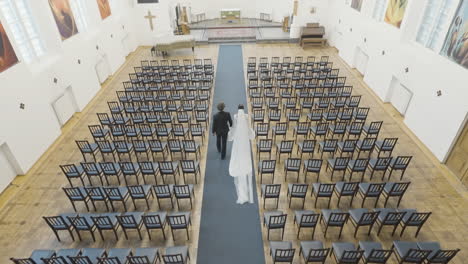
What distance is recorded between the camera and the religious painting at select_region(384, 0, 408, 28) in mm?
10984

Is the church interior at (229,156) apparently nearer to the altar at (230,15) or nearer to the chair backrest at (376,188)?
the chair backrest at (376,188)

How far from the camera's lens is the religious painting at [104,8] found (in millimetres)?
14797

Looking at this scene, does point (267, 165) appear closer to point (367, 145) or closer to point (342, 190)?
point (342, 190)

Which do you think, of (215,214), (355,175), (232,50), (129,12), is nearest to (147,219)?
(215,214)

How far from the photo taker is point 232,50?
18703mm

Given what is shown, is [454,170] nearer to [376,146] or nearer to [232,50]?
[376,146]

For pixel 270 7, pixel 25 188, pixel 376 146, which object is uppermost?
pixel 270 7

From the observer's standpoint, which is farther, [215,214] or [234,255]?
[215,214]

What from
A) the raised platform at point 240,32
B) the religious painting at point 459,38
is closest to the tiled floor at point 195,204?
the religious painting at point 459,38

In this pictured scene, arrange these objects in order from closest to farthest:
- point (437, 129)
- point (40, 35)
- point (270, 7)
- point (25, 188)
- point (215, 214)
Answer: point (215, 214) < point (25, 188) < point (437, 129) < point (40, 35) < point (270, 7)

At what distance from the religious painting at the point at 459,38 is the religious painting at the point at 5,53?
1336 centimetres

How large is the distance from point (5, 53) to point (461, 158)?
13767mm

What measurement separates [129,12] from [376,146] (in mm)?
17754

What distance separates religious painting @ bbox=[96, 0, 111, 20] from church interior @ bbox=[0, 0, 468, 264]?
1.05ft
